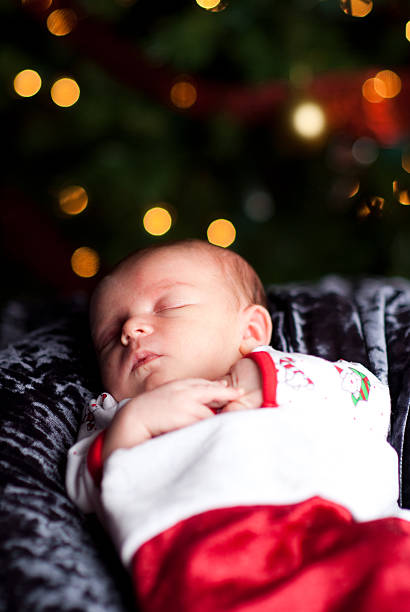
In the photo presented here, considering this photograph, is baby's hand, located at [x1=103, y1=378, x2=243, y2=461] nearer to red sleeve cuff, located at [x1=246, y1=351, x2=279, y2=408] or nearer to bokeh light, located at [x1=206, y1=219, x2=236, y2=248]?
red sleeve cuff, located at [x1=246, y1=351, x2=279, y2=408]

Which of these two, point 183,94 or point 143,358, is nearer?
point 143,358

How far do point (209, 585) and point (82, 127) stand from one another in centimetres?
191

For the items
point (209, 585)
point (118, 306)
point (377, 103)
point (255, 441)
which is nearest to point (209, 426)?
point (255, 441)

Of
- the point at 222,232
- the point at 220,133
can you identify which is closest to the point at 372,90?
the point at 220,133

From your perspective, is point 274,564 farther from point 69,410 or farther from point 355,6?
point 355,6

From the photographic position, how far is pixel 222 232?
2443mm

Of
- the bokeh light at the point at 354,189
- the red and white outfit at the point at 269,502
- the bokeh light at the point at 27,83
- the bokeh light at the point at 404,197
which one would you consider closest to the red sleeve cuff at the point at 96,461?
the red and white outfit at the point at 269,502

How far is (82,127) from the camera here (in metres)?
2.30

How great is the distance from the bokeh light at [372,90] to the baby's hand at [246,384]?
130 centimetres

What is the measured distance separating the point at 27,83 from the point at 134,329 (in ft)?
5.65

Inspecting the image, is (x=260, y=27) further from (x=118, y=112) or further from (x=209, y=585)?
(x=209, y=585)

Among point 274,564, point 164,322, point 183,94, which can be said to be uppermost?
point 183,94

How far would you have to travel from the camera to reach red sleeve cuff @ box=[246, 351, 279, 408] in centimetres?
92

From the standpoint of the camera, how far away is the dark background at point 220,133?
2078mm
